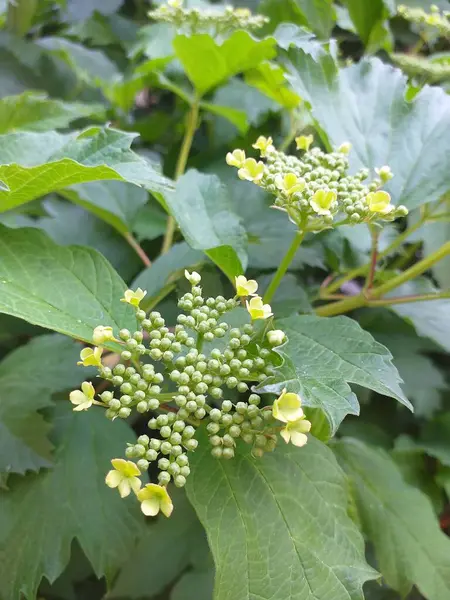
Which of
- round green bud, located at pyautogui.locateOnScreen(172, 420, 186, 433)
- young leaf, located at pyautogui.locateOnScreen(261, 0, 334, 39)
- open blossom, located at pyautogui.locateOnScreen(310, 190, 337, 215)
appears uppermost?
young leaf, located at pyautogui.locateOnScreen(261, 0, 334, 39)

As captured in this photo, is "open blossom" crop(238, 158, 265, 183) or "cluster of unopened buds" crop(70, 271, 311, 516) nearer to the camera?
"cluster of unopened buds" crop(70, 271, 311, 516)

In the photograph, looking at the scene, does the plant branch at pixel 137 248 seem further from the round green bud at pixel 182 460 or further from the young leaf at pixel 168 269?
the round green bud at pixel 182 460

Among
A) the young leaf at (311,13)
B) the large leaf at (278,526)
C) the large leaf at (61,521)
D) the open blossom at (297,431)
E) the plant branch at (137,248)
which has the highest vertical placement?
the young leaf at (311,13)

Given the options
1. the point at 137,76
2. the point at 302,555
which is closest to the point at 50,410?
the point at 302,555

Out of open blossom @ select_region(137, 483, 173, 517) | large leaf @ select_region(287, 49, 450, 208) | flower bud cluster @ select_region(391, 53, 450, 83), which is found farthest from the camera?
flower bud cluster @ select_region(391, 53, 450, 83)

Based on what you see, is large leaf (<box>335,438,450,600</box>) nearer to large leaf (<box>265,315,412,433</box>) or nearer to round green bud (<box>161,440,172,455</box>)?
large leaf (<box>265,315,412,433</box>)

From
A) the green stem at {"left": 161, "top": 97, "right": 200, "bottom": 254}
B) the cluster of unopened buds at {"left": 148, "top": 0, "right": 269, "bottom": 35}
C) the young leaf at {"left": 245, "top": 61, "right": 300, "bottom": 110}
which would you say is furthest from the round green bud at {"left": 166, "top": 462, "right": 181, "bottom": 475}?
the cluster of unopened buds at {"left": 148, "top": 0, "right": 269, "bottom": 35}

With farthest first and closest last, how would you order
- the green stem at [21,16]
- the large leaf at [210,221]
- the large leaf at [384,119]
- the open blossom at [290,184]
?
the green stem at [21,16], the large leaf at [384,119], the large leaf at [210,221], the open blossom at [290,184]

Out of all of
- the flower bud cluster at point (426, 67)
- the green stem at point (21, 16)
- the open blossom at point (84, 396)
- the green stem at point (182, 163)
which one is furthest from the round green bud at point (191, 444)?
the green stem at point (21, 16)

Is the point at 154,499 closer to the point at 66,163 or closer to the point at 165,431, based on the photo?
the point at 165,431
